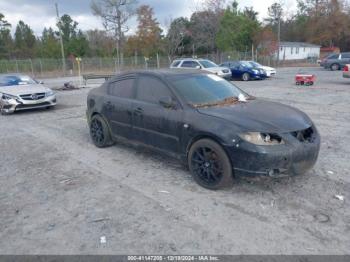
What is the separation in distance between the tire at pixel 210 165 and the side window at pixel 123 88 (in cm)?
183

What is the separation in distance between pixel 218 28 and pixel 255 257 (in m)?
51.2

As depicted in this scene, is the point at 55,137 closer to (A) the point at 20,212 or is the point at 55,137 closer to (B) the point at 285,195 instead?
(A) the point at 20,212

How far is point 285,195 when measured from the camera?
4035mm

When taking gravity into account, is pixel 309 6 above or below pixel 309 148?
above

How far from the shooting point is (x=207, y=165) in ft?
13.9

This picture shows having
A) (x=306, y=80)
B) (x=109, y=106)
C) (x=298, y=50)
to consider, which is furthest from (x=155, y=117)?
(x=298, y=50)

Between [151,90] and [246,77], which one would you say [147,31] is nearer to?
[246,77]

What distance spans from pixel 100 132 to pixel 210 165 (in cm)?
293

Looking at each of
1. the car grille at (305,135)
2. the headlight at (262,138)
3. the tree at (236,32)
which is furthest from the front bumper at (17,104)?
the tree at (236,32)

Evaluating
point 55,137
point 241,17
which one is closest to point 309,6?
point 241,17

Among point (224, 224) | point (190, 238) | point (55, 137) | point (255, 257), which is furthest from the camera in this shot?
point (55, 137)

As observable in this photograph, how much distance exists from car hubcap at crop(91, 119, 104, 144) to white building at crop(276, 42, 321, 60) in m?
52.4

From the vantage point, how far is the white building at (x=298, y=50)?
54.5 m

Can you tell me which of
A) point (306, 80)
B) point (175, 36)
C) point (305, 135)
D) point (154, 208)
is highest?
point (175, 36)
